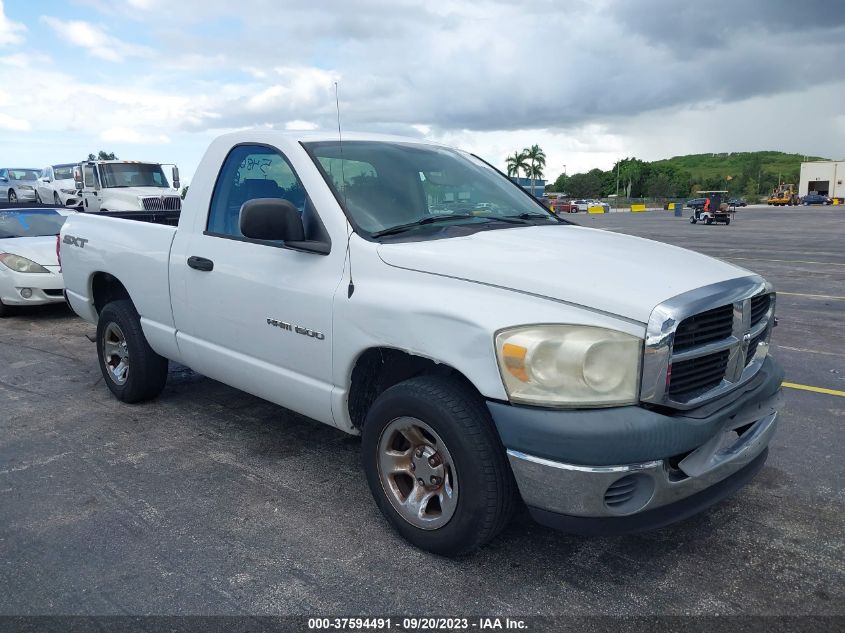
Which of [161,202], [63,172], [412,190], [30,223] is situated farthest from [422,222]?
[63,172]

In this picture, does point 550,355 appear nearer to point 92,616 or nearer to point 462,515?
point 462,515

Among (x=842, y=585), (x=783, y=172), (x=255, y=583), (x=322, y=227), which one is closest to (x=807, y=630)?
(x=842, y=585)

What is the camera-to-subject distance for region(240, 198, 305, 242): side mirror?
3.24 meters

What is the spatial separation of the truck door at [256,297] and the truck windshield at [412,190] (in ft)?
0.70

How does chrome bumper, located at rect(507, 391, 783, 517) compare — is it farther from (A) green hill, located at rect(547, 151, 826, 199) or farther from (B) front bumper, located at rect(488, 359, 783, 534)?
(A) green hill, located at rect(547, 151, 826, 199)

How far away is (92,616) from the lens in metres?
2.68

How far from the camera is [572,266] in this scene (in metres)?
2.94

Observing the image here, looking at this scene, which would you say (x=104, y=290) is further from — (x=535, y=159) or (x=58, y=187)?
(x=535, y=159)

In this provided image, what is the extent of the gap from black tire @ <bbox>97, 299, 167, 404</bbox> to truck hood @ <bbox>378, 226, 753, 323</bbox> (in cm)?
250

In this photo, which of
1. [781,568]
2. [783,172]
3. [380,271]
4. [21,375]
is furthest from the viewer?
[783,172]

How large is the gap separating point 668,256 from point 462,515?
1518 mm

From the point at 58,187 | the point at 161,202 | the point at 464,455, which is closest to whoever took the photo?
the point at 464,455

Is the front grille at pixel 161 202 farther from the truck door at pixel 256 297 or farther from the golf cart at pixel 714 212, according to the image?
the golf cart at pixel 714 212

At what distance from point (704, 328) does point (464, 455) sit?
107 cm
